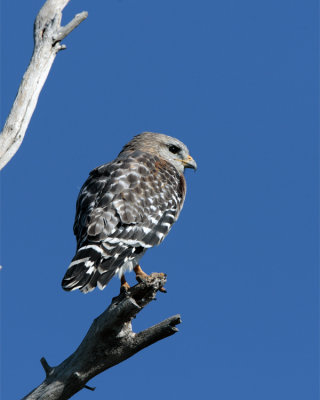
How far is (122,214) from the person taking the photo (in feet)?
21.8

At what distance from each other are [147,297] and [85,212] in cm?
157

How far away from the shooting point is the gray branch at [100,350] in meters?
5.35

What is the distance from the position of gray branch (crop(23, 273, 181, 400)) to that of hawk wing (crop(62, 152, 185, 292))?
55 centimetres

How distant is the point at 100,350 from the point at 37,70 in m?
3.08

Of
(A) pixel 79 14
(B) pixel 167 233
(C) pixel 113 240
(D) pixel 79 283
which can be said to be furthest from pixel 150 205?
(A) pixel 79 14

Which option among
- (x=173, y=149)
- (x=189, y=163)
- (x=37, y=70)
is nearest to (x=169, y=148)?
(x=173, y=149)

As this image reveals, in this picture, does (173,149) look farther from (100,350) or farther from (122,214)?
(100,350)

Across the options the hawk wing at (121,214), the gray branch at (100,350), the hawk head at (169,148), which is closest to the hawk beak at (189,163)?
the hawk head at (169,148)

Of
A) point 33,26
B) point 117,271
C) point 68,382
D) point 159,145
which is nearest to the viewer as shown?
point 68,382

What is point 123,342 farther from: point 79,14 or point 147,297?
point 79,14

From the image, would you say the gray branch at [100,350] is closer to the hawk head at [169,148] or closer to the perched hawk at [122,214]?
the perched hawk at [122,214]

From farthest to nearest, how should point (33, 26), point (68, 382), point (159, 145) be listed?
point (159, 145) < point (33, 26) < point (68, 382)

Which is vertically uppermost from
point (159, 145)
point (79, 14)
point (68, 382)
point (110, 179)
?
point (79, 14)

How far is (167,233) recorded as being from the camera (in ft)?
23.5
